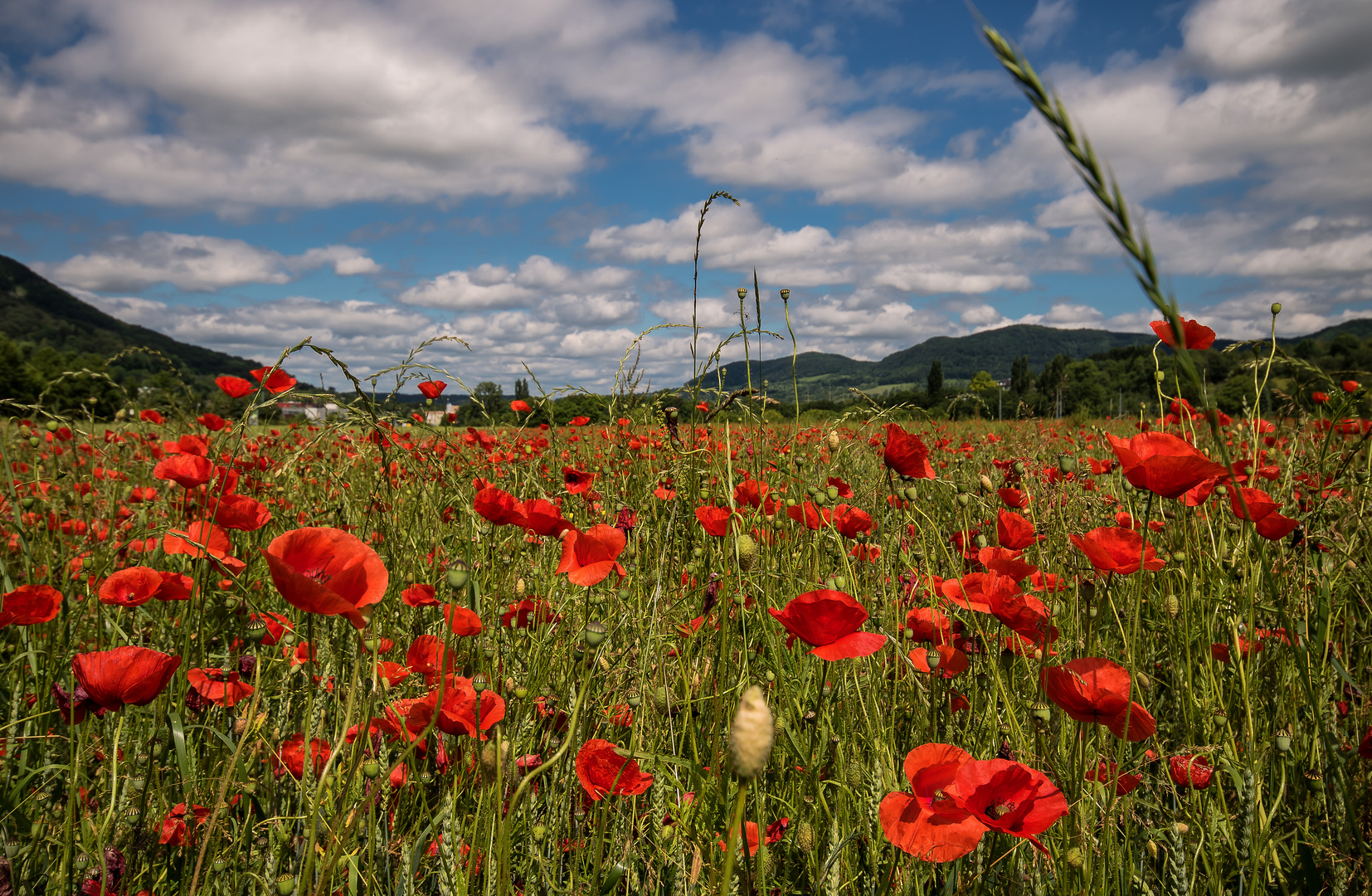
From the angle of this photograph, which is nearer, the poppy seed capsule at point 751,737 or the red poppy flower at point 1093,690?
the poppy seed capsule at point 751,737

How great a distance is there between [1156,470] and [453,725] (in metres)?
1.33

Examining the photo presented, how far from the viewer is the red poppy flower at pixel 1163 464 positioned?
1112mm

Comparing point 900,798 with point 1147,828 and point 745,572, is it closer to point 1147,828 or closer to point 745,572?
point 745,572

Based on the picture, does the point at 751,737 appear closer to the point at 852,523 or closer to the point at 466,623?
the point at 466,623

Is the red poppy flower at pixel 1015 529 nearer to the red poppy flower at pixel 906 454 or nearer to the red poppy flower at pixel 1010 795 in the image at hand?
the red poppy flower at pixel 906 454

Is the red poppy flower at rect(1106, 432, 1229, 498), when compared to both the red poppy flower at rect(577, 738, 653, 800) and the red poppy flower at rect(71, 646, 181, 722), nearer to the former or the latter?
the red poppy flower at rect(577, 738, 653, 800)

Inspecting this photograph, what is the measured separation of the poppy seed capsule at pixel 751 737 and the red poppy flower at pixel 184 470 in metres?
1.58

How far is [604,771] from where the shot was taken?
116cm

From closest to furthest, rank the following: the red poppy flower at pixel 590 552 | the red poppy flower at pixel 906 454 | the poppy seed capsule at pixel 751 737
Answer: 1. the poppy seed capsule at pixel 751 737
2. the red poppy flower at pixel 590 552
3. the red poppy flower at pixel 906 454

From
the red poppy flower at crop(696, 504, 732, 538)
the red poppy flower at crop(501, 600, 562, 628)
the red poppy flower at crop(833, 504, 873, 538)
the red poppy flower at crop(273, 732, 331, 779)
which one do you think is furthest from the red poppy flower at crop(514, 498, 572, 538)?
the red poppy flower at crop(833, 504, 873, 538)

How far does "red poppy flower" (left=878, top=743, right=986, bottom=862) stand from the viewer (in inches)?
32.6

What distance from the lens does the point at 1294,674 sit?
5.68ft

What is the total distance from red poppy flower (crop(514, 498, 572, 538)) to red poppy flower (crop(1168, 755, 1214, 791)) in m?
1.23

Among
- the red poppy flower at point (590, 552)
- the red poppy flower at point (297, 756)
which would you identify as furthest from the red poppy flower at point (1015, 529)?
the red poppy flower at point (297, 756)
